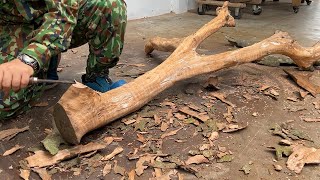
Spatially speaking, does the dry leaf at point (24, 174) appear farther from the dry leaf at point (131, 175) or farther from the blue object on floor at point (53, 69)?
the blue object on floor at point (53, 69)

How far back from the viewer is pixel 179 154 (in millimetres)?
1541

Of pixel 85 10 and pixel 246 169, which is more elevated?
pixel 85 10

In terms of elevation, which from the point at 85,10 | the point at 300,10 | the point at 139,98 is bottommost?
the point at 300,10

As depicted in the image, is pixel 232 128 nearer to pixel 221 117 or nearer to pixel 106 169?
pixel 221 117

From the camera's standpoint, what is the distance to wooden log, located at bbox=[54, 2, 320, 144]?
4.87 ft

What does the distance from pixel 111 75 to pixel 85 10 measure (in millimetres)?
759

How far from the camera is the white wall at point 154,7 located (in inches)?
177

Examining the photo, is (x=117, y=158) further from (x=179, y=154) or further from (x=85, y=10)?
(x=85, y=10)

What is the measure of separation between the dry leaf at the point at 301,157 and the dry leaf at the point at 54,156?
2.60 ft

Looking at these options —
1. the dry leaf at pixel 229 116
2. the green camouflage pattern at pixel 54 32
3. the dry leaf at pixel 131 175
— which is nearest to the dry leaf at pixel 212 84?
the dry leaf at pixel 229 116

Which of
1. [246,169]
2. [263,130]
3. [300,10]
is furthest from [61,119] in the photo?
[300,10]

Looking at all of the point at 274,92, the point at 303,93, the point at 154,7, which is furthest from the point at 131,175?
the point at 154,7

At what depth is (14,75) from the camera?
4.06 feet

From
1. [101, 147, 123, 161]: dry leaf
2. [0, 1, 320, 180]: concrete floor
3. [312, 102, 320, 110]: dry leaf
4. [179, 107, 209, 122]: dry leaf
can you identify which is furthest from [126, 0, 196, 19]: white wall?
[101, 147, 123, 161]: dry leaf
